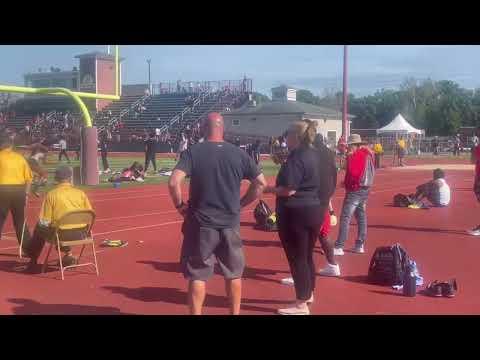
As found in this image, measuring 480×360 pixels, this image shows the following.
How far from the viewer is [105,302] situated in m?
6.16

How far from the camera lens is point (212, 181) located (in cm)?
495

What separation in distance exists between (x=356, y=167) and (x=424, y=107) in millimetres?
67291

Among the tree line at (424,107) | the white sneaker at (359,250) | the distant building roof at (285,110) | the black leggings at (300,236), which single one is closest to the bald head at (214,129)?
the black leggings at (300,236)

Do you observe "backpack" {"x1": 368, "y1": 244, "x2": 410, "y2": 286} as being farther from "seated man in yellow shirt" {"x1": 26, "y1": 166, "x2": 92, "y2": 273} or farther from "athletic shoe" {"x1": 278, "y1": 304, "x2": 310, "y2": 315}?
"seated man in yellow shirt" {"x1": 26, "y1": 166, "x2": 92, "y2": 273}

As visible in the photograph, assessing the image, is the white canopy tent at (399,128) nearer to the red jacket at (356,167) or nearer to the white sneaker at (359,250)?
the white sneaker at (359,250)

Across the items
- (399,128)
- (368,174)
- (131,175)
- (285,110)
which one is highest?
(285,110)

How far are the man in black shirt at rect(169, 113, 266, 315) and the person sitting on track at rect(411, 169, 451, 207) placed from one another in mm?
10114

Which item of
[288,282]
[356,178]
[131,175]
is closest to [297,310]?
[288,282]

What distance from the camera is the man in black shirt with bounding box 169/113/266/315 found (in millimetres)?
4918

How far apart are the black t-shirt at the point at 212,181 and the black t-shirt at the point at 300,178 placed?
74cm

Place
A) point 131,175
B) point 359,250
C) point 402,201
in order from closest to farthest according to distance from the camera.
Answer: point 359,250 < point 402,201 < point 131,175

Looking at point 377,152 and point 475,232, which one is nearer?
point 475,232

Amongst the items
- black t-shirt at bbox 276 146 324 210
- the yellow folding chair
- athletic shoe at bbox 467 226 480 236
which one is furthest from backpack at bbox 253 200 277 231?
black t-shirt at bbox 276 146 324 210

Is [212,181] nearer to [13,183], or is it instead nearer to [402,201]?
[13,183]
